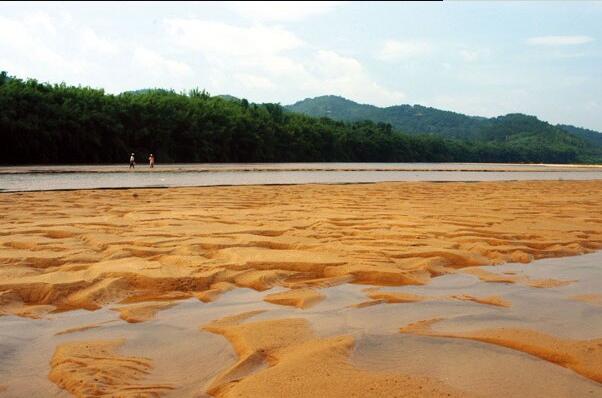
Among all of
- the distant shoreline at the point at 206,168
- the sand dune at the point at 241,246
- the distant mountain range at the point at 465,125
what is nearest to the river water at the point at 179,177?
the distant shoreline at the point at 206,168

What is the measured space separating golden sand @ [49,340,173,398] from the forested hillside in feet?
110

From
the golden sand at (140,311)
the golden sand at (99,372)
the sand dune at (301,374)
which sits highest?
the sand dune at (301,374)

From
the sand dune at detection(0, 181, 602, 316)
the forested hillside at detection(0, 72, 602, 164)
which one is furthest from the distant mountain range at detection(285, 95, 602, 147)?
the sand dune at detection(0, 181, 602, 316)

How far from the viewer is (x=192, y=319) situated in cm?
268

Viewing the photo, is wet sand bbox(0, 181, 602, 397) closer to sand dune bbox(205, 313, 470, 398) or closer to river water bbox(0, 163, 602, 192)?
sand dune bbox(205, 313, 470, 398)

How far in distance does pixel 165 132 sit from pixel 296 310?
42690 mm

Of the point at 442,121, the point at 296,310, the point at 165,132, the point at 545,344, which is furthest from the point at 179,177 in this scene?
the point at 442,121

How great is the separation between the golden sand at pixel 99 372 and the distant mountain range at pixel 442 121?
132498mm

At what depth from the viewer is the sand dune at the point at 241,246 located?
10.8ft

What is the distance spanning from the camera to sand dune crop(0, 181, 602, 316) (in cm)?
330

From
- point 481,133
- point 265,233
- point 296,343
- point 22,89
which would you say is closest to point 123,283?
point 296,343

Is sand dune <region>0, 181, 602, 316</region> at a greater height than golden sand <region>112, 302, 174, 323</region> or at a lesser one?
greater

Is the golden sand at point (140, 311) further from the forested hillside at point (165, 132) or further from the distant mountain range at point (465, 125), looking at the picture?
the distant mountain range at point (465, 125)

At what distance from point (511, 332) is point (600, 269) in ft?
6.53
